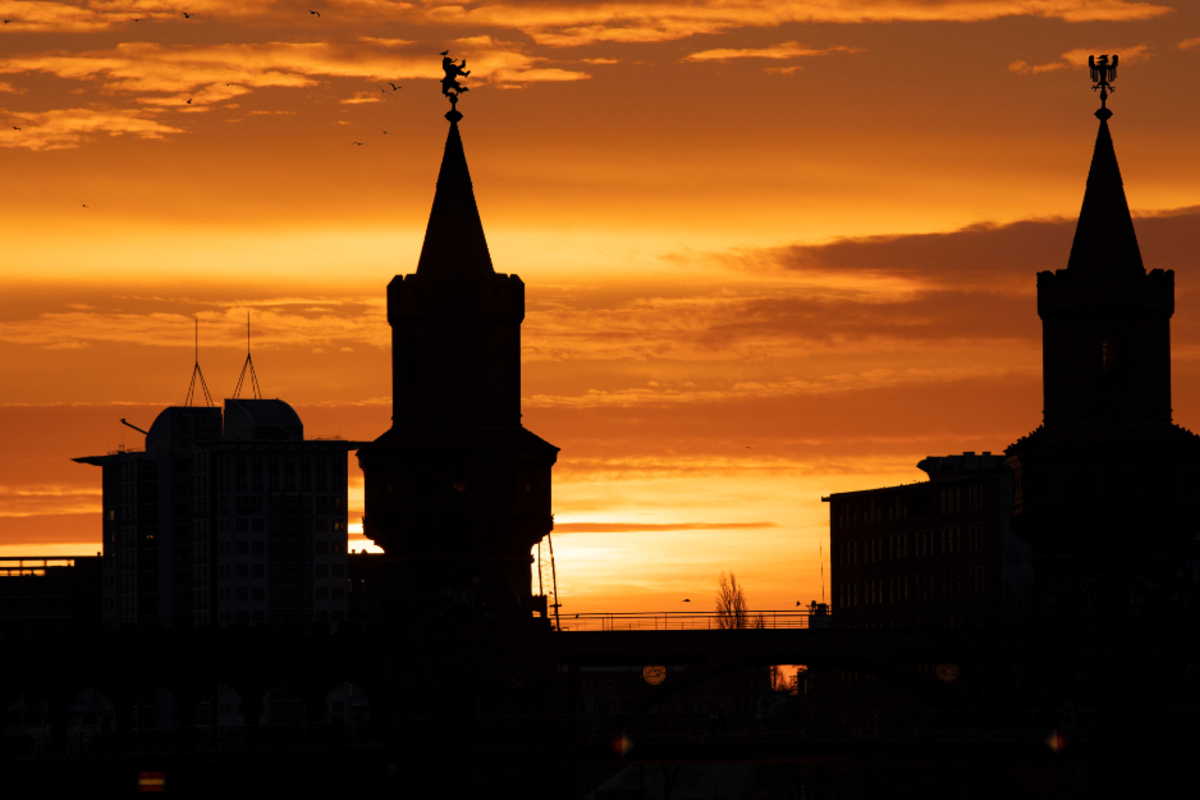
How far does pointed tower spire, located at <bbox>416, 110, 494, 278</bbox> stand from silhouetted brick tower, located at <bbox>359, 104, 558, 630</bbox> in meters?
0.08


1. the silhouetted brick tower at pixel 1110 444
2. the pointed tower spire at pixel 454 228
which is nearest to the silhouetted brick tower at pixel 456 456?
the pointed tower spire at pixel 454 228

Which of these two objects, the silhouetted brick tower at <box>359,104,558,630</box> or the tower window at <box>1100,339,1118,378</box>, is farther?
the tower window at <box>1100,339,1118,378</box>

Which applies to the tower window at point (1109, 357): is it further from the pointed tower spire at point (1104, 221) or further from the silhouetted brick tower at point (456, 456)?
the silhouetted brick tower at point (456, 456)

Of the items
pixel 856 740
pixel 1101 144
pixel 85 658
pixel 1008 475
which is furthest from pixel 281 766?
pixel 1008 475

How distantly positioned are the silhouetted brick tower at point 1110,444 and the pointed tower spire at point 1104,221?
0.07 meters

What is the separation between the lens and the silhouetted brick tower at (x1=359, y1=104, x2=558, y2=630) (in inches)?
4424

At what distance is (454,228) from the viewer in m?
115

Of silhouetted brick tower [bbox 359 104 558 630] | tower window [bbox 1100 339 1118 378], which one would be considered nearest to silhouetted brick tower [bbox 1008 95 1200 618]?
tower window [bbox 1100 339 1118 378]

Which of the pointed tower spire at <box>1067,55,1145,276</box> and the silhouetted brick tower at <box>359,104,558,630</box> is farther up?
the pointed tower spire at <box>1067,55,1145,276</box>

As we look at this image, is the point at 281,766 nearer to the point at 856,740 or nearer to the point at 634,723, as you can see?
the point at 856,740

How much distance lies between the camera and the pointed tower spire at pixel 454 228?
4491 inches

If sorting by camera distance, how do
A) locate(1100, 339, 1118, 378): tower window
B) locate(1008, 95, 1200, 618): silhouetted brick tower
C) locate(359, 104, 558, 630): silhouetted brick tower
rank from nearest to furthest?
locate(359, 104, 558, 630): silhouetted brick tower → locate(1008, 95, 1200, 618): silhouetted brick tower → locate(1100, 339, 1118, 378): tower window

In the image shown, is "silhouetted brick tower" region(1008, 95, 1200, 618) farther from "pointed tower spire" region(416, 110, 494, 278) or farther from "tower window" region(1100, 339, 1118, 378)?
"pointed tower spire" region(416, 110, 494, 278)

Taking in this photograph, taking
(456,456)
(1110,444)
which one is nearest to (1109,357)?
(1110,444)
